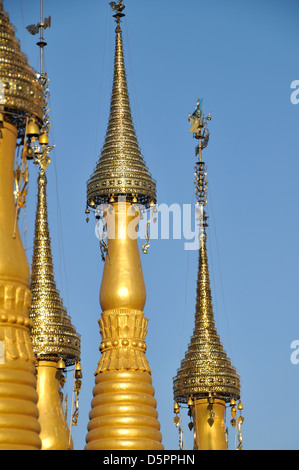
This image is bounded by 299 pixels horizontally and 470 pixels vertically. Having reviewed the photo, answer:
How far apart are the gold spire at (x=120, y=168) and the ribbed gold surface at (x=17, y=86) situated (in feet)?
39.8

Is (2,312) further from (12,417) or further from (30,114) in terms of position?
(30,114)

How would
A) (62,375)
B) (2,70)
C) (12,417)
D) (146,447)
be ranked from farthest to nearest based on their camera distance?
(62,375) < (146,447) < (2,70) < (12,417)

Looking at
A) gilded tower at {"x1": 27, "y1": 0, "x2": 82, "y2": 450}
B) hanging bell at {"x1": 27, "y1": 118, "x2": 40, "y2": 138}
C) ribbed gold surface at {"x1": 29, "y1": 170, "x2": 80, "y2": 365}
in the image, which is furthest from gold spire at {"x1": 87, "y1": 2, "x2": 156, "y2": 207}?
hanging bell at {"x1": 27, "y1": 118, "x2": 40, "y2": 138}

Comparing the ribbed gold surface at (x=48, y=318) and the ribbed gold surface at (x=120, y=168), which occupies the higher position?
the ribbed gold surface at (x=120, y=168)

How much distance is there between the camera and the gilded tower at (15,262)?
142 feet

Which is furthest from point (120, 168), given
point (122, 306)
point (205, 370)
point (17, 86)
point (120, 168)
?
point (17, 86)

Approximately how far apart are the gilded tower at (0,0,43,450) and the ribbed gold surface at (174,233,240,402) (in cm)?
2365

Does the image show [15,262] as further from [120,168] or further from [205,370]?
[205,370]

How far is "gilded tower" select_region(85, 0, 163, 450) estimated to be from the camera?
5562cm

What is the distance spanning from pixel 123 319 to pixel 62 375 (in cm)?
711

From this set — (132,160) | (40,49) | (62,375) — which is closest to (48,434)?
(62,375)

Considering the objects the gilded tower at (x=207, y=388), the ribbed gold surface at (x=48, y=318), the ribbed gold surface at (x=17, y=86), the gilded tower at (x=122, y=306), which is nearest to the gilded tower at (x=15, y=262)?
the ribbed gold surface at (x=17, y=86)

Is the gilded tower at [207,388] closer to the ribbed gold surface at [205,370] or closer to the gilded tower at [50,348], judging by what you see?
the ribbed gold surface at [205,370]

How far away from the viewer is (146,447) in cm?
5447
